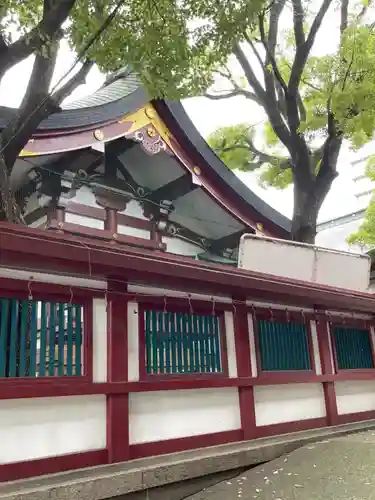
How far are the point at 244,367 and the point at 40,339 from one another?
2.99 metres

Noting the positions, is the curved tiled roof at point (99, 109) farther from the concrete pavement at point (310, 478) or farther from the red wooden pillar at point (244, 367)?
the concrete pavement at point (310, 478)

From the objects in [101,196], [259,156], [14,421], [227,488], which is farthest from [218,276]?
[259,156]

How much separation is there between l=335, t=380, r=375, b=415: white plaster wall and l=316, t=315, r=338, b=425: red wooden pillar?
27cm

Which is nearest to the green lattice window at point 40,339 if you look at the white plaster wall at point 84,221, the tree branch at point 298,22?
the white plaster wall at point 84,221

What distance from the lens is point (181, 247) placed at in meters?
10.1

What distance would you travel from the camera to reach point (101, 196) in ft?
Result: 27.5

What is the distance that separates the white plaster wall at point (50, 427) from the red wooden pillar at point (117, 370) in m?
0.11

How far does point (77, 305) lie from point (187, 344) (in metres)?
1.65

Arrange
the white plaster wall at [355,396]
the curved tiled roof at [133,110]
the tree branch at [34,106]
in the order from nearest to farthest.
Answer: the tree branch at [34,106] → the curved tiled roof at [133,110] → the white plaster wall at [355,396]

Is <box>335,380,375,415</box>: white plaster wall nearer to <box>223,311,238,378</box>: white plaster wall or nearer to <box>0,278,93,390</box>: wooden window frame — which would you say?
<box>223,311,238,378</box>: white plaster wall

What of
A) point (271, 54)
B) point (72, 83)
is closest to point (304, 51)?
point (271, 54)

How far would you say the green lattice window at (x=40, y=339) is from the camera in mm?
4672

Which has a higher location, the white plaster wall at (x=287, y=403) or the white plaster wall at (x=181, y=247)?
the white plaster wall at (x=181, y=247)

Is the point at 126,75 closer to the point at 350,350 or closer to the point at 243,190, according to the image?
the point at 243,190
